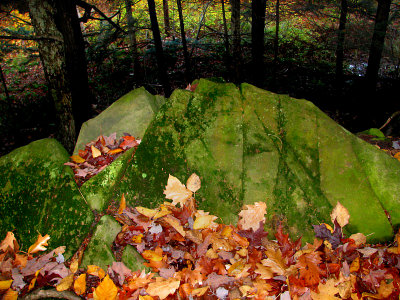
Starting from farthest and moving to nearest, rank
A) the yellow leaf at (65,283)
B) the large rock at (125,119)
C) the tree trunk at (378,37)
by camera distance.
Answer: the tree trunk at (378,37)
the large rock at (125,119)
the yellow leaf at (65,283)

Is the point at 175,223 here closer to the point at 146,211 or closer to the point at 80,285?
the point at 146,211

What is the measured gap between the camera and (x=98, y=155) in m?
2.97

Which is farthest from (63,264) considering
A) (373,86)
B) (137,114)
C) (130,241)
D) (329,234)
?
(373,86)

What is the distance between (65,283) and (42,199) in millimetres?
919

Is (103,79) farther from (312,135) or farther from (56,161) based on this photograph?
(312,135)

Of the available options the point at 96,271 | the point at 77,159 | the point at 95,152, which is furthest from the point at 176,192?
the point at 77,159

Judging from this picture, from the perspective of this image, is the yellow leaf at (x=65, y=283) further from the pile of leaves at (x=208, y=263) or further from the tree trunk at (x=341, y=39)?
the tree trunk at (x=341, y=39)

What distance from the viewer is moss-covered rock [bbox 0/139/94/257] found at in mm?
2520

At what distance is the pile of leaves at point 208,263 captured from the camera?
6.46 feet

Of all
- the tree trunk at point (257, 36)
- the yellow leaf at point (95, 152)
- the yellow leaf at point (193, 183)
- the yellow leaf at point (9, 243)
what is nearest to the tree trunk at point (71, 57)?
the yellow leaf at point (95, 152)

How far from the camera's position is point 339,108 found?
399 inches

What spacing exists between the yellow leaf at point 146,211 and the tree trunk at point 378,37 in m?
9.40

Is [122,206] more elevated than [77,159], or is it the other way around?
[77,159]

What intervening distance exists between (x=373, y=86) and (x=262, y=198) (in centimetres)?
896
